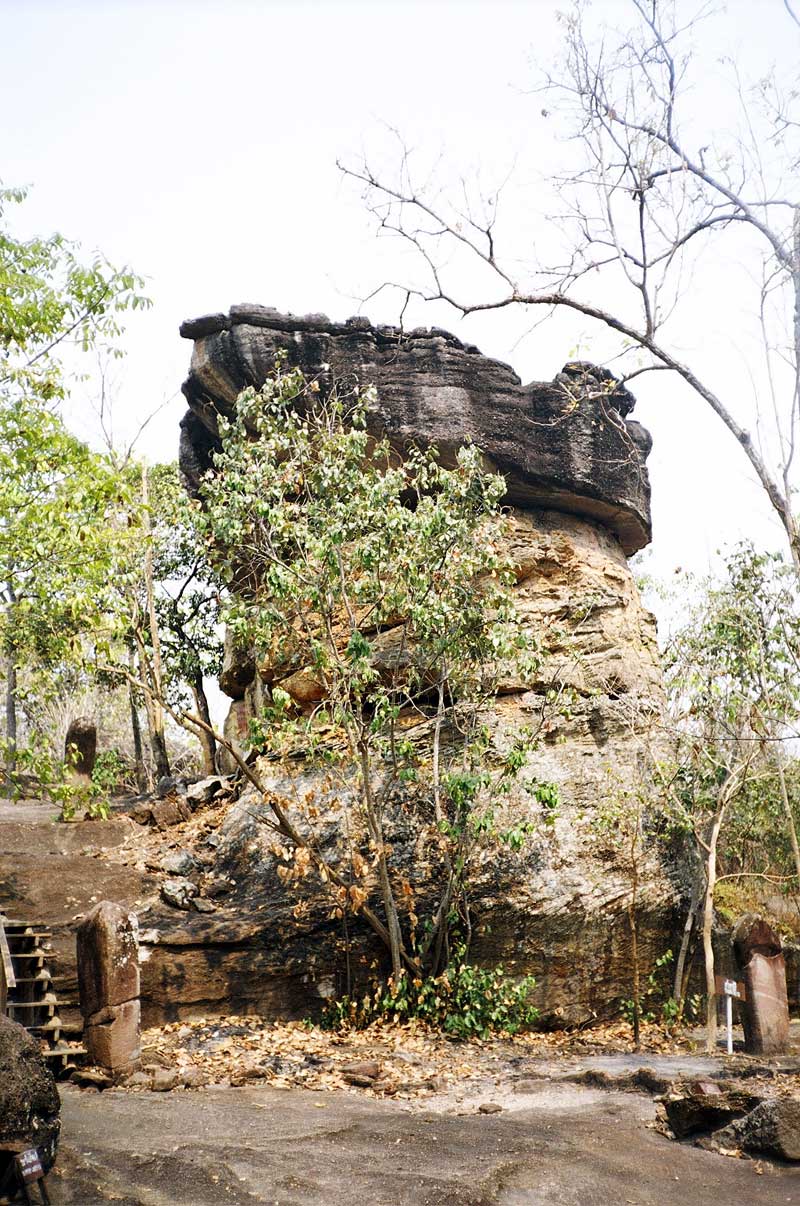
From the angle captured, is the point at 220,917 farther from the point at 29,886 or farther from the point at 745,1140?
the point at 745,1140

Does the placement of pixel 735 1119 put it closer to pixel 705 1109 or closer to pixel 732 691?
pixel 705 1109

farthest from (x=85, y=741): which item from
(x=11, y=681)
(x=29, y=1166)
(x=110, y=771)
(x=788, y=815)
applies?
(x=29, y=1166)

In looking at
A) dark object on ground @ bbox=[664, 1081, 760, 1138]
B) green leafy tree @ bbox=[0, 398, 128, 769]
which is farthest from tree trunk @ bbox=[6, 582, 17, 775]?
dark object on ground @ bbox=[664, 1081, 760, 1138]

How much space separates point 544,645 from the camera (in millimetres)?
16047

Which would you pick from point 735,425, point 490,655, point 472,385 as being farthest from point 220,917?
point 472,385

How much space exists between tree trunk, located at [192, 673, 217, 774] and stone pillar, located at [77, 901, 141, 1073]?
38.4ft

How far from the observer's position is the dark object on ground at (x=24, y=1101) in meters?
5.91

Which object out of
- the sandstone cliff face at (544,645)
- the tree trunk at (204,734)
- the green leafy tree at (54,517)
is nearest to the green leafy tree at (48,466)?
the green leafy tree at (54,517)

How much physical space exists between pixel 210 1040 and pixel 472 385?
12452 mm

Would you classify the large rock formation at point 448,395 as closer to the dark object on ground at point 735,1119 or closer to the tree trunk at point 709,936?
the tree trunk at point 709,936

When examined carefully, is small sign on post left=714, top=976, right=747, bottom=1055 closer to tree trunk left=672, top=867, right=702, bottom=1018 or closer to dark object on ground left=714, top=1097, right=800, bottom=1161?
tree trunk left=672, top=867, right=702, bottom=1018

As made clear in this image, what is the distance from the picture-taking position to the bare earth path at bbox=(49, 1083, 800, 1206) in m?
6.75

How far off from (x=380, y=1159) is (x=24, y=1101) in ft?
9.59

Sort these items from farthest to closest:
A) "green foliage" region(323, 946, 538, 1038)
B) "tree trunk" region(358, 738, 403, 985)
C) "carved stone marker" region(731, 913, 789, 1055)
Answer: "tree trunk" region(358, 738, 403, 985) → "green foliage" region(323, 946, 538, 1038) → "carved stone marker" region(731, 913, 789, 1055)
